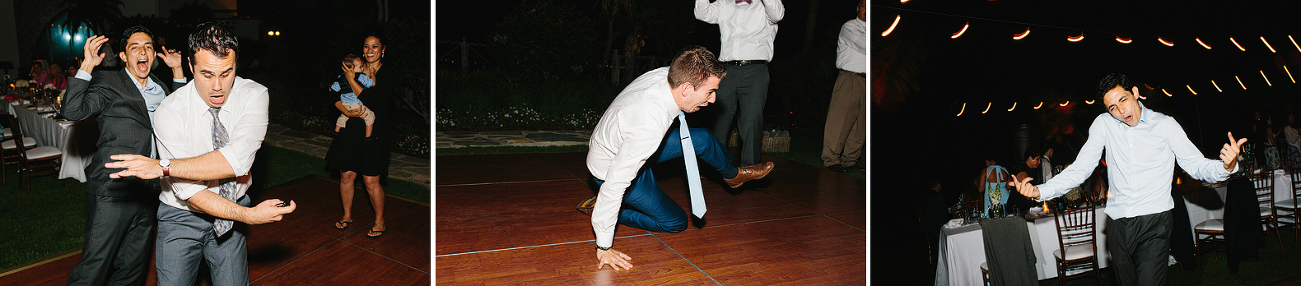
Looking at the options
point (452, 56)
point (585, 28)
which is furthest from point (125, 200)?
point (452, 56)

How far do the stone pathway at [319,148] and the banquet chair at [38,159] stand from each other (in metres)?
1.53

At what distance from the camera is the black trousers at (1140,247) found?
221 cm

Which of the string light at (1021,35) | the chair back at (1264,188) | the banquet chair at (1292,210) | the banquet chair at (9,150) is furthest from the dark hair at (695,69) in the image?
the banquet chair at (9,150)

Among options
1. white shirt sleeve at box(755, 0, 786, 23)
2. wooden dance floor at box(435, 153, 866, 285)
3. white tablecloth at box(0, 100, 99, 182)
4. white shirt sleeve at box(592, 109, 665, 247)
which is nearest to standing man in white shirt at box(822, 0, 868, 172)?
wooden dance floor at box(435, 153, 866, 285)

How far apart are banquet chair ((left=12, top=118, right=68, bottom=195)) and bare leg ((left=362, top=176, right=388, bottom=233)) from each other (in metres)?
3.49

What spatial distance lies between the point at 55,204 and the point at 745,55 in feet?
16.7

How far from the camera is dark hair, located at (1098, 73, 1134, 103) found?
84.3 inches

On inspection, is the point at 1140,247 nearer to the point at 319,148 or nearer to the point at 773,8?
the point at 773,8

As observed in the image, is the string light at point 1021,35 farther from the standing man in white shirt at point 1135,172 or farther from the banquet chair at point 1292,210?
the banquet chair at point 1292,210

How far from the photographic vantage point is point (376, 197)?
355 cm

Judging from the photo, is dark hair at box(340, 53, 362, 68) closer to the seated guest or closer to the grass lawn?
the grass lawn

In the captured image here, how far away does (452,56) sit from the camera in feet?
37.0

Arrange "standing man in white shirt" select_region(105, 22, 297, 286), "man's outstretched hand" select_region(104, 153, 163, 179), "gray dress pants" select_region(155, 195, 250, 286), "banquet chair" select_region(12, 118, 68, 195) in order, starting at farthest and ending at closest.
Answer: "banquet chair" select_region(12, 118, 68, 195) < "gray dress pants" select_region(155, 195, 250, 286) < "standing man in white shirt" select_region(105, 22, 297, 286) < "man's outstretched hand" select_region(104, 153, 163, 179)

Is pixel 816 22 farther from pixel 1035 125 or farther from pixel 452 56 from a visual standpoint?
pixel 1035 125
